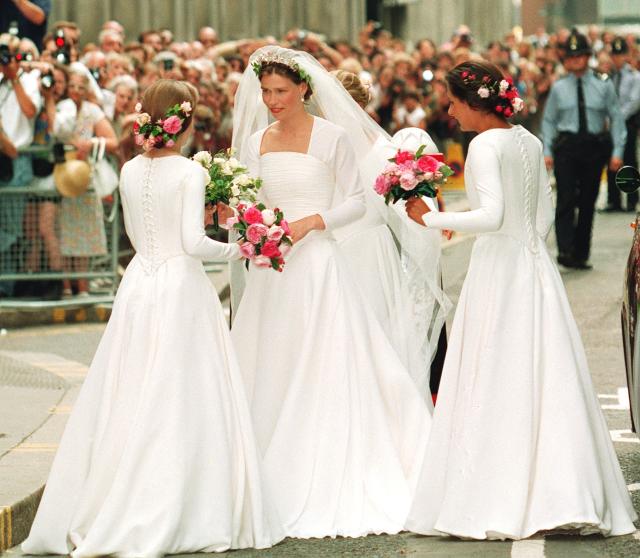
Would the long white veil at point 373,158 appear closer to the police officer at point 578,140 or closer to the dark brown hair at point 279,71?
the dark brown hair at point 279,71

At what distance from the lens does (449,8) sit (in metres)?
47.7

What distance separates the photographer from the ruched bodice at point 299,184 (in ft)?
26.1

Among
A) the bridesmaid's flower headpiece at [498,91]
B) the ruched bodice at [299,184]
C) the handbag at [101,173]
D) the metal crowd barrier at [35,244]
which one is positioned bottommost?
the metal crowd barrier at [35,244]

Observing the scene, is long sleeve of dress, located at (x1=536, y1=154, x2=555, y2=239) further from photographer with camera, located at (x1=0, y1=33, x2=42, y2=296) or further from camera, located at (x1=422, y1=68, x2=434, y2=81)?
camera, located at (x1=422, y1=68, x2=434, y2=81)

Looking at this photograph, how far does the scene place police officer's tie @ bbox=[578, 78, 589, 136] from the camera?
1677cm

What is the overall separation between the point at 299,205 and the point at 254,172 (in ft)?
1.02

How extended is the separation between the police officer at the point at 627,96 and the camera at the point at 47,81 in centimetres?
1121

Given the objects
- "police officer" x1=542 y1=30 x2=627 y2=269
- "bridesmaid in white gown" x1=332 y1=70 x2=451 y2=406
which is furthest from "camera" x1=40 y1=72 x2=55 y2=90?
"bridesmaid in white gown" x1=332 y1=70 x2=451 y2=406

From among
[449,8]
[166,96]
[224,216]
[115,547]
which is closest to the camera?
[115,547]

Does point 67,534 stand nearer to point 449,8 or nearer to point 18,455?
point 18,455

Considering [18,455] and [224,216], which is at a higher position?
[224,216]

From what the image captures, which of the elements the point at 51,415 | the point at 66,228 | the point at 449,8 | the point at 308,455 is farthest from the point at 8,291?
the point at 449,8

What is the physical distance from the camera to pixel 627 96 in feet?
77.6

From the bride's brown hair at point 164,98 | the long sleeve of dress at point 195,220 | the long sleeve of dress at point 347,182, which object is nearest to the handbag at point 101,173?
the long sleeve of dress at point 347,182
